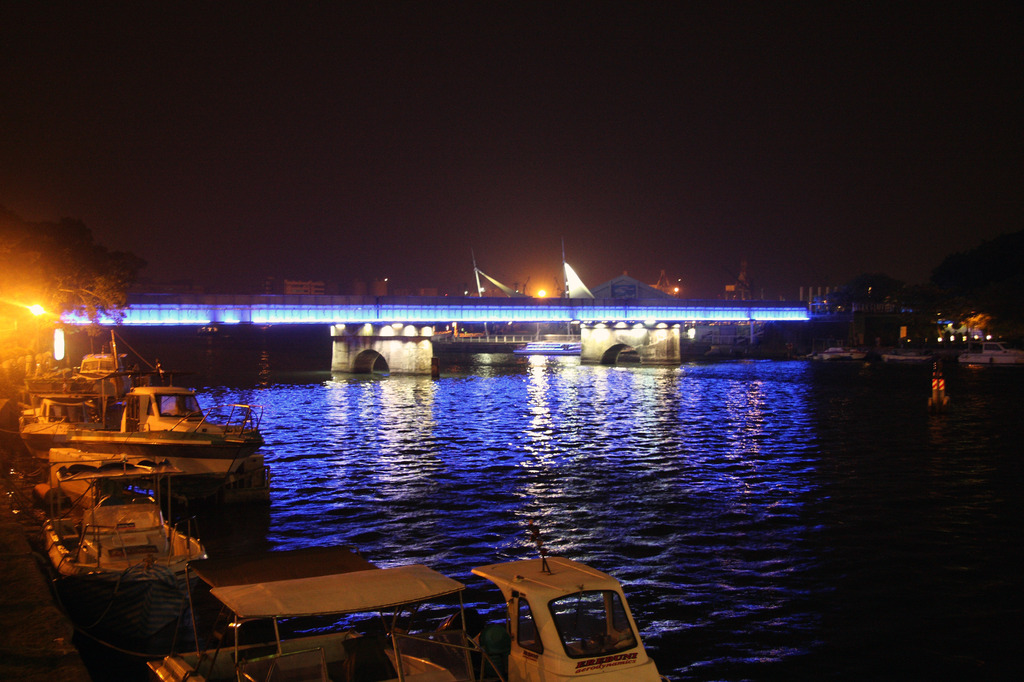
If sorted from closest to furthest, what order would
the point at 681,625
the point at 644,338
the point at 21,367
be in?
the point at 681,625
the point at 21,367
the point at 644,338

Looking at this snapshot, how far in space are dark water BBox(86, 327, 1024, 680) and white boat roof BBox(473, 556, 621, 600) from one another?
190 inches

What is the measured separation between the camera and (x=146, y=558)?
16094 mm

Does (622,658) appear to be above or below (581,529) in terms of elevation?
above

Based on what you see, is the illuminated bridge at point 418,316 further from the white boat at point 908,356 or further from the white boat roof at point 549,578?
the white boat roof at point 549,578

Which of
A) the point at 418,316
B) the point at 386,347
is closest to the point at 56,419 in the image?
the point at 386,347

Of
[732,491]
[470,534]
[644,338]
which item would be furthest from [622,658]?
[644,338]

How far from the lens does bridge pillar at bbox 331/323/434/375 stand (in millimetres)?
102375

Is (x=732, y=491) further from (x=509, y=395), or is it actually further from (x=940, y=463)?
(x=509, y=395)

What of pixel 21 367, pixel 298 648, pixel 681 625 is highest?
pixel 21 367

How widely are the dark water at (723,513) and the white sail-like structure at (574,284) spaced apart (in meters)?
95.4

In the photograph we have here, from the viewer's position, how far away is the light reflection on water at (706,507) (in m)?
17.2

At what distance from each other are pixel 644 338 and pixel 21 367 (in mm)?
89426

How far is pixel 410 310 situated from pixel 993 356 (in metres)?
78.9

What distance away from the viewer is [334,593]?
10500 mm
